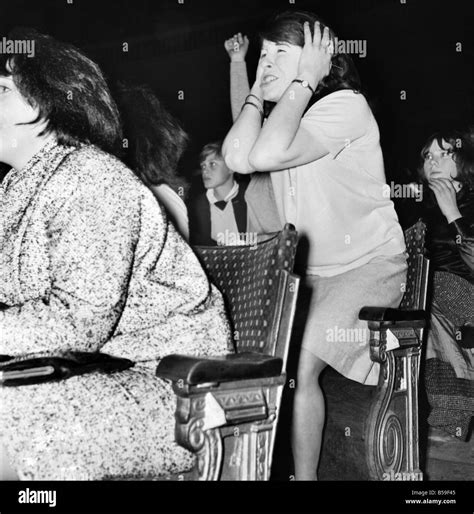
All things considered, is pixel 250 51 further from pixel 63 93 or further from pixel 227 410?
pixel 227 410

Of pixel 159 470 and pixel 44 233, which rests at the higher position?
pixel 44 233

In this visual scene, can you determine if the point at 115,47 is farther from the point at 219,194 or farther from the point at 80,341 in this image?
the point at 80,341

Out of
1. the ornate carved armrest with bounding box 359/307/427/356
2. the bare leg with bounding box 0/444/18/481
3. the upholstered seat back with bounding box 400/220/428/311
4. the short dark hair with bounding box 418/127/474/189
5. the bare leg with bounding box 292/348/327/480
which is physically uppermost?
the short dark hair with bounding box 418/127/474/189

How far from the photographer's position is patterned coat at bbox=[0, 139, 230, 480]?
5.62ft

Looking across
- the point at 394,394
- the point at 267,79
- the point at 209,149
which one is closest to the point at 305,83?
the point at 267,79

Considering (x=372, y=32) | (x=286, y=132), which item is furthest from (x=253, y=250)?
(x=372, y=32)

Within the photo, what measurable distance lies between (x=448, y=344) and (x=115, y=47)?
156cm

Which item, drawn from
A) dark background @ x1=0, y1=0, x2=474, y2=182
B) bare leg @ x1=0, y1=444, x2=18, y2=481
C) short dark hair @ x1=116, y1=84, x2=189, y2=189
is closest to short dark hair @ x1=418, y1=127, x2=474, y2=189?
dark background @ x1=0, y1=0, x2=474, y2=182

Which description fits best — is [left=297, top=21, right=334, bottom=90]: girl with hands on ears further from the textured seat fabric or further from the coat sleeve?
the textured seat fabric

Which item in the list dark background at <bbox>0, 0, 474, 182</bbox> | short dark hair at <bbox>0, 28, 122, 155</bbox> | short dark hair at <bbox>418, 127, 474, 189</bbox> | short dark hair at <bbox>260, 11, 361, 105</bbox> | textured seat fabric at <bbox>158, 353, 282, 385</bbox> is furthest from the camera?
→ short dark hair at <bbox>418, 127, 474, 189</bbox>

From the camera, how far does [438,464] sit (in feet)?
9.30

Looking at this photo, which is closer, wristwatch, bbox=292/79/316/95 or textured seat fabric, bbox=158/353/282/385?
textured seat fabric, bbox=158/353/282/385

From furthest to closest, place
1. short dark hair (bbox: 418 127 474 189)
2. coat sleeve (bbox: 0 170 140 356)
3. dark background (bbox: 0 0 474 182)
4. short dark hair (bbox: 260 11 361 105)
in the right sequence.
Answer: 1. short dark hair (bbox: 418 127 474 189)
2. short dark hair (bbox: 260 11 361 105)
3. dark background (bbox: 0 0 474 182)
4. coat sleeve (bbox: 0 170 140 356)

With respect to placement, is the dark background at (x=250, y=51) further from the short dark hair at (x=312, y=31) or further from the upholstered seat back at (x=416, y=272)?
the upholstered seat back at (x=416, y=272)
